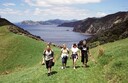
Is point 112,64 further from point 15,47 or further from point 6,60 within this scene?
point 15,47

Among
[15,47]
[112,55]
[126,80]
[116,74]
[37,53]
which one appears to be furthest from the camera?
[15,47]

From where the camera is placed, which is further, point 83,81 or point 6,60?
point 6,60

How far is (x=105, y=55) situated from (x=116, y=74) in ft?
21.3

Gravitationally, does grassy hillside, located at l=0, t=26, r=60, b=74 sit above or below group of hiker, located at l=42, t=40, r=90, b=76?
below

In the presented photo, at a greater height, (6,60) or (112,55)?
(112,55)

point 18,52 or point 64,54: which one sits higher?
point 64,54

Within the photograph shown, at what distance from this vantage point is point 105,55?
35.5 metres

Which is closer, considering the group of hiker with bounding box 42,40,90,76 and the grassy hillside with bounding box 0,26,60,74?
the group of hiker with bounding box 42,40,90,76

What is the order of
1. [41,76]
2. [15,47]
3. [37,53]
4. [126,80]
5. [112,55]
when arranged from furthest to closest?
[15,47] → [37,53] → [112,55] → [41,76] → [126,80]

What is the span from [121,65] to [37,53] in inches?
1239

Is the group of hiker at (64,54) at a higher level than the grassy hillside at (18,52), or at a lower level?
higher

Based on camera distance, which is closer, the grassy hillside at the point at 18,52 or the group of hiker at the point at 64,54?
the group of hiker at the point at 64,54

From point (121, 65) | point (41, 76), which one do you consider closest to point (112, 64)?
point (121, 65)

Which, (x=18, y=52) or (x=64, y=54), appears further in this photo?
(x=18, y=52)
